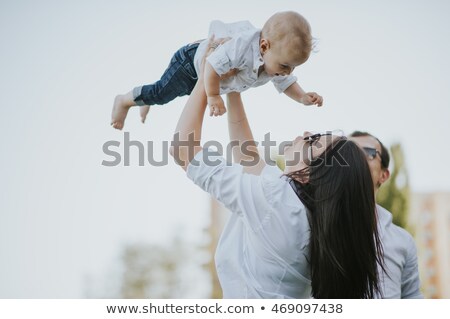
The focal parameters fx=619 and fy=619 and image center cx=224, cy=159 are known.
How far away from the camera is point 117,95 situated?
2.27 meters

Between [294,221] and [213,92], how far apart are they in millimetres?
450

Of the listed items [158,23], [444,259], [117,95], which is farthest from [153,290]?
[117,95]

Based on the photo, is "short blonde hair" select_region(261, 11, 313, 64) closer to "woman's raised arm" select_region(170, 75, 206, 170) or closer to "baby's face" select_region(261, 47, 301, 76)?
"baby's face" select_region(261, 47, 301, 76)

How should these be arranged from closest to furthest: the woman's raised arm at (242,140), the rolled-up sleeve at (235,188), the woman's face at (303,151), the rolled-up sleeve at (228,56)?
the rolled-up sleeve at (235,188) → the woman's face at (303,151) → the rolled-up sleeve at (228,56) → the woman's raised arm at (242,140)

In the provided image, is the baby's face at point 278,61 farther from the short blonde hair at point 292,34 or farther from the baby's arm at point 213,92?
the baby's arm at point 213,92

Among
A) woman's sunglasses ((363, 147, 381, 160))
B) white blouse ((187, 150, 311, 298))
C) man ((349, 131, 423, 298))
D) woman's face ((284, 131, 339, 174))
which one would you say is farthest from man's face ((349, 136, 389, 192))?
white blouse ((187, 150, 311, 298))

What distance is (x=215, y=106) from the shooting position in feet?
5.55

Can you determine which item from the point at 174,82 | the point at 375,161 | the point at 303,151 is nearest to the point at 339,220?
the point at 303,151

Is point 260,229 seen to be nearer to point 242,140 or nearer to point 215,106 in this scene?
point 215,106

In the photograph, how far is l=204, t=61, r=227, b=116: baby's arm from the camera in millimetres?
1690

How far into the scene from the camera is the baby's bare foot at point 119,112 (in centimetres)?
223

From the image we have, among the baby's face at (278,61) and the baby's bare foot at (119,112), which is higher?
the baby's face at (278,61)

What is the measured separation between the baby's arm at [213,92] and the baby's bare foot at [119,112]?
22.5 inches

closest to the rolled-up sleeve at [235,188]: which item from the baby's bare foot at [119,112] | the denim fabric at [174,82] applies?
the denim fabric at [174,82]
